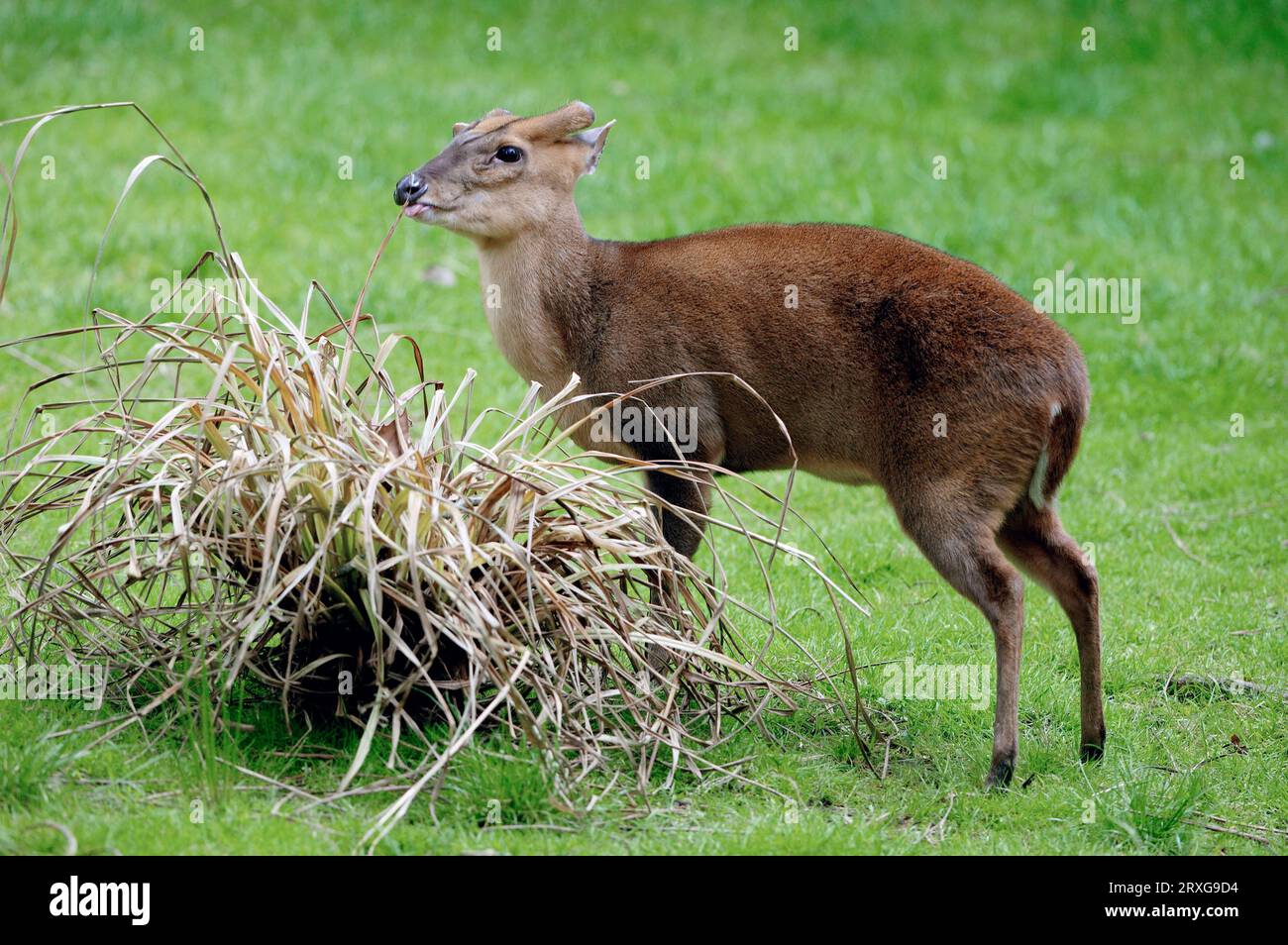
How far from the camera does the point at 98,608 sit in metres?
4.50

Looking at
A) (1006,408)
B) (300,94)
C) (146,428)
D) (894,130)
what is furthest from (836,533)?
(300,94)

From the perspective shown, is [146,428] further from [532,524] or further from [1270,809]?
[1270,809]

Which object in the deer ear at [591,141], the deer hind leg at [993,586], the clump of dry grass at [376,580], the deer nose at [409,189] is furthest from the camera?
the deer ear at [591,141]

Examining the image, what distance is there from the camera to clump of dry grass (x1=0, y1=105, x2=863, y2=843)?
13.6 feet

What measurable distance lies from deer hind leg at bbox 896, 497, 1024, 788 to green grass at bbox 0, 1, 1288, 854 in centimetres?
15

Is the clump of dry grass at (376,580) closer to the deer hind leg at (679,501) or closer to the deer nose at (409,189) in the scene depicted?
the deer hind leg at (679,501)

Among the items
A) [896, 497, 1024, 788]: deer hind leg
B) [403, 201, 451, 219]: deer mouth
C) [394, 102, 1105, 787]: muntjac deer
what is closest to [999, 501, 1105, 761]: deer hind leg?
[394, 102, 1105, 787]: muntjac deer

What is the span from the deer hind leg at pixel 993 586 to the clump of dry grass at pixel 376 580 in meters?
0.45

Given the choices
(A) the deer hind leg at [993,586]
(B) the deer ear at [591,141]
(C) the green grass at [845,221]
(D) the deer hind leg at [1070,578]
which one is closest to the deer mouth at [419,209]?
(B) the deer ear at [591,141]

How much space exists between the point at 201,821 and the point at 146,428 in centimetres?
140

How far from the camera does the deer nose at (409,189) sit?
525 cm

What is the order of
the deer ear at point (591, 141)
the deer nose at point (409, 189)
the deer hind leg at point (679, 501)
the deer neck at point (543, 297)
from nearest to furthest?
the deer hind leg at point (679, 501)
the deer nose at point (409, 189)
the deer neck at point (543, 297)
the deer ear at point (591, 141)

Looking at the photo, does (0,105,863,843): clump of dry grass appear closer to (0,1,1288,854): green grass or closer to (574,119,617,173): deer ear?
(0,1,1288,854): green grass

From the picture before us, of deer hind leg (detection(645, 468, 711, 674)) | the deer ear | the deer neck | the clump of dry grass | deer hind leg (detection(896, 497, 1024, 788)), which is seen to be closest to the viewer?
the clump of dry grass
